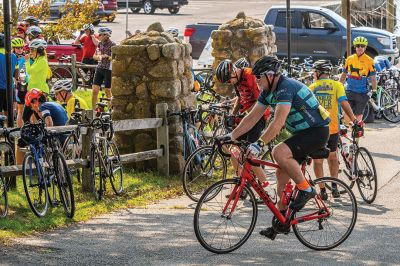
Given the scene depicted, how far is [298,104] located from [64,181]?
307 cm

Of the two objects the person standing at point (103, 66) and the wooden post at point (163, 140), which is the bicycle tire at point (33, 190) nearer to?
the wooden post at point (163, 140)

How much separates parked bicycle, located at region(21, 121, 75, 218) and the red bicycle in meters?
2.18

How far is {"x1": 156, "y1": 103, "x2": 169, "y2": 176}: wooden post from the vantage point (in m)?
15.0

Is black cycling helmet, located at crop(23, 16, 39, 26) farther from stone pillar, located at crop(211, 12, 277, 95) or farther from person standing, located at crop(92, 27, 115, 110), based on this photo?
stone pillar, located at crop(211, 12, 277, 95)

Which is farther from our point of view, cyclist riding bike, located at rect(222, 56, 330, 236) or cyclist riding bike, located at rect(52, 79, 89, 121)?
cyclist riding bike, located at rect(52, 79, 89, 121)

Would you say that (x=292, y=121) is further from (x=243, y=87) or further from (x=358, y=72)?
(x=358, y=72)

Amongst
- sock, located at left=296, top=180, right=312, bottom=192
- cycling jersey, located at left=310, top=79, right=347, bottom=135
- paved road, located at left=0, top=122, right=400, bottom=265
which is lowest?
paved road, located at left=0, top=122, right=400, bottom=265

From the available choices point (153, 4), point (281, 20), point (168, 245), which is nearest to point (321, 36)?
point (281, 20)

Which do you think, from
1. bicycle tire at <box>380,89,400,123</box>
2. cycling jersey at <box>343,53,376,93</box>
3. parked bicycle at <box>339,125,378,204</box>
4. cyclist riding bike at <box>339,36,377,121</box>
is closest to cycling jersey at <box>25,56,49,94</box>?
parked bicycle at <box>339,125,378,204</box>

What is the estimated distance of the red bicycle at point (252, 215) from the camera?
10.4 m

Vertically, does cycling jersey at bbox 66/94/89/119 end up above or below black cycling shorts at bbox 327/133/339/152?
above

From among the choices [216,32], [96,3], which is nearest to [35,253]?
[216,32]

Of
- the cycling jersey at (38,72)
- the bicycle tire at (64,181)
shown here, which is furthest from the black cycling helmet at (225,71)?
the cycling jersey at (38,72)

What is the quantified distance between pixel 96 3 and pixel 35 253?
13726mm
